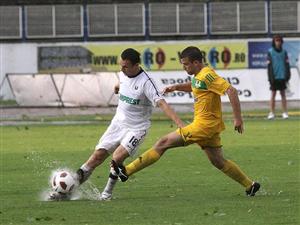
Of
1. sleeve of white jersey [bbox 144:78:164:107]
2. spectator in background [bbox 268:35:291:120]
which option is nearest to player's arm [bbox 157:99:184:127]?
sleeve of white jersey [bbox 144:78:164:107]

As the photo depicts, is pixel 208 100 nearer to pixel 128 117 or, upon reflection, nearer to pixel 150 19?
pixel 128 117

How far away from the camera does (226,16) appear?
43188mm

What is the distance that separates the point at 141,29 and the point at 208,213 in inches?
1212

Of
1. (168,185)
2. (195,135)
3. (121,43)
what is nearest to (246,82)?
(121,43)

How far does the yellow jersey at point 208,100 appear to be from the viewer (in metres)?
13.5

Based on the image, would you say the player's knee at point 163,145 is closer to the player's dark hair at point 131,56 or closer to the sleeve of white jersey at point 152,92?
the sleeve of white jersey at point 152,92

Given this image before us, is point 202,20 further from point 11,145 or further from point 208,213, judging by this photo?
point 208,213

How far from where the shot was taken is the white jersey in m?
13.8

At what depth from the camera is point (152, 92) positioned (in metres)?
13.7

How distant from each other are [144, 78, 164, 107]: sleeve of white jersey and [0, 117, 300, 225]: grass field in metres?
1.17

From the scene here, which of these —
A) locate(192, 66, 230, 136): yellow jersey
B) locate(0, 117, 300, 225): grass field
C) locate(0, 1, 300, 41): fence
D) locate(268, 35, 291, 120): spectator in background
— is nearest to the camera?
locate(0, 117, 300, 225): grass field

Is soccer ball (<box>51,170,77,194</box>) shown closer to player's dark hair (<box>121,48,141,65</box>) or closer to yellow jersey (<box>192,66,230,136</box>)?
player's dark hair (<box>121,48,141,65</box>)

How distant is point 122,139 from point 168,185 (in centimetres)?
161

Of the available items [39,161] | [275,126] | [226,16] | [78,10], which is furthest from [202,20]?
[39,161]
